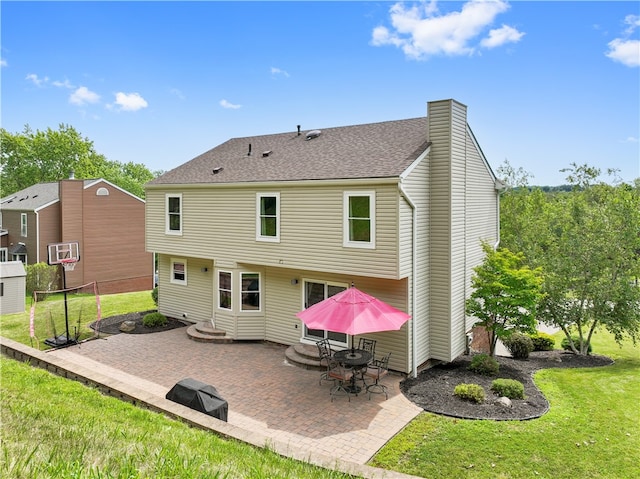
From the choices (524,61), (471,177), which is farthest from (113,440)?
(524,61)

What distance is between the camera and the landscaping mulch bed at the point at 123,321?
56.4 ft

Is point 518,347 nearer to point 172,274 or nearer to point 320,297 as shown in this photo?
point 320,297

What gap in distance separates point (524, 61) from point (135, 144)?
61129 millimetres

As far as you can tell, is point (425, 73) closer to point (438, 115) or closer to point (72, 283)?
point (438, 115)

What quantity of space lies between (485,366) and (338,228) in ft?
19.7

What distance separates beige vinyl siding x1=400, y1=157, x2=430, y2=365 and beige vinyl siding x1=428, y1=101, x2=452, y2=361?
19 centimetres

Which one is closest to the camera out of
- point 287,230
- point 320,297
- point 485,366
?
point 485,366

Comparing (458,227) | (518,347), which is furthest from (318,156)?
(518,347)

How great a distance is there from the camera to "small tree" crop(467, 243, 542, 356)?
13.1 m

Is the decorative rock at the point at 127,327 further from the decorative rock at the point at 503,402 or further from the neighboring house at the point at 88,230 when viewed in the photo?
the neighboring house at the point at 88,230

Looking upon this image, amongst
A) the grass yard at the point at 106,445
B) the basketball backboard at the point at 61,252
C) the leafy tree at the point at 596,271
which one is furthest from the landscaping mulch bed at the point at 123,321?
the leafy tree at the point at 596,271

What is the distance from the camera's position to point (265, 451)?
7004 mm

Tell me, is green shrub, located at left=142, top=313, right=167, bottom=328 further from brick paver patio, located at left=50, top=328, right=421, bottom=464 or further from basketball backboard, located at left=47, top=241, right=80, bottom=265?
basketball backboard, located at left=47, top=241, right=80, bottom=265

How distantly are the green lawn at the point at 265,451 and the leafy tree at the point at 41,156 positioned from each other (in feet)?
170
